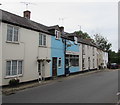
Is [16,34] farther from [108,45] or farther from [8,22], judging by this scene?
[108,45]

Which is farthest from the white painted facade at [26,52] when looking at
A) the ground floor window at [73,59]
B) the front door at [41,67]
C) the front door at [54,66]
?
the ground floor window at [73,59]

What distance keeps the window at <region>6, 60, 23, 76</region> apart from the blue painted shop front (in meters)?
5.66

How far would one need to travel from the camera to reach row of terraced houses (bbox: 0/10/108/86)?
13789mm

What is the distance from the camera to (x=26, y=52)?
15938 millimetres

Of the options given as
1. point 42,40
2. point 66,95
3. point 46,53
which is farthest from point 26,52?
point 66,95

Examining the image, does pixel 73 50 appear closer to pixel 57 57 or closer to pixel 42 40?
pixel 57 57

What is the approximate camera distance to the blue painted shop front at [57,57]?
67.3 feet

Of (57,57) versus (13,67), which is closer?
(13,67)

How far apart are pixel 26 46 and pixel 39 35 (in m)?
2.85

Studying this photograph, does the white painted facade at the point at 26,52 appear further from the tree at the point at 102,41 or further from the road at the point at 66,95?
the tree at the point at 102,41

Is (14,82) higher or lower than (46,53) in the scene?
lower

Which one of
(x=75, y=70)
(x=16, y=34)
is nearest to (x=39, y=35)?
(x=16, y=34)

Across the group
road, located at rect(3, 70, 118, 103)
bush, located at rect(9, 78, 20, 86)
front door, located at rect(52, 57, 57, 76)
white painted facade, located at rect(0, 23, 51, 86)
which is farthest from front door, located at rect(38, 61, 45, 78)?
road, located at rect(3, 70, 118, 103)

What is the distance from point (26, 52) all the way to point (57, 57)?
6520 mm
